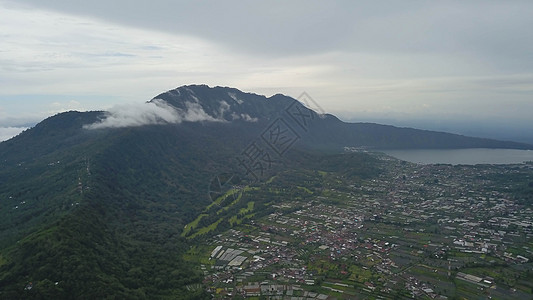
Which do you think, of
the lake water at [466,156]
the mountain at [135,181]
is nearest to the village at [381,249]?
the mountain at [135,181]

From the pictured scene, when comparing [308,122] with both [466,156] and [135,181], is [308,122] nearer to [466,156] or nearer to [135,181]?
[466,156]

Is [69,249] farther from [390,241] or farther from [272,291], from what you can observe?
Result: [390,241]

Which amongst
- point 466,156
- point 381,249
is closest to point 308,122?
point 466,156

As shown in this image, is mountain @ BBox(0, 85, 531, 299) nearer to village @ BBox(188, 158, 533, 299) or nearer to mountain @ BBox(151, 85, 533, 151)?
mountain @ BBox(151, 85, 533, 151)

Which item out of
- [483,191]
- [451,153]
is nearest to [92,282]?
[483,191]

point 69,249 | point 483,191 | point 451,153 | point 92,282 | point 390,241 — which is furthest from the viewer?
point 451,153
